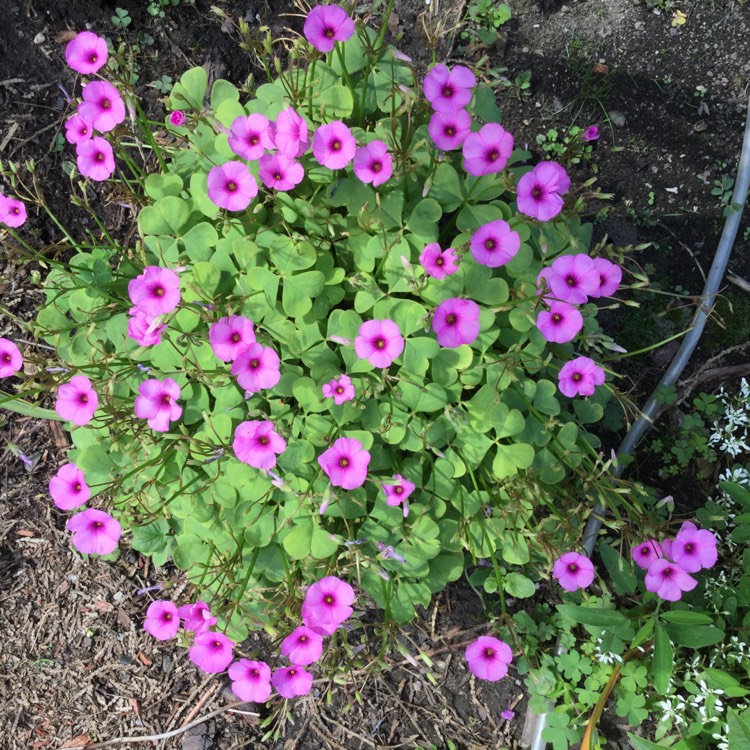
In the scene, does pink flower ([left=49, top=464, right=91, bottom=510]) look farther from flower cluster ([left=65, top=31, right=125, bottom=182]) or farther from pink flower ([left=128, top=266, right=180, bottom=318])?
flower cluster ([left=65, top=31, right=125, bottom=182])

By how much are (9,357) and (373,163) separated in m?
→ 1.25

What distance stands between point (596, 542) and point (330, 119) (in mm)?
1998

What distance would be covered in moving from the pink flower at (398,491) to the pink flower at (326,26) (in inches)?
47.4

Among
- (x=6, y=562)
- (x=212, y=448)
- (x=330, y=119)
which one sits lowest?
(x=6, y=562)

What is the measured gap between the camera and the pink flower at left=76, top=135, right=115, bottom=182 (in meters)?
2.05

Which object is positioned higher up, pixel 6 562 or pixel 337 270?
pixel 337 270

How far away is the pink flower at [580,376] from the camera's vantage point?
191cm

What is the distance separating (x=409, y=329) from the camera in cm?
200

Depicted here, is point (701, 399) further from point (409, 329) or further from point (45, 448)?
point (45, 448)

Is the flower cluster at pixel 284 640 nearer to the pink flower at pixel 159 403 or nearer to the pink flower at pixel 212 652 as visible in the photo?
the pink flower at pixel 212 652

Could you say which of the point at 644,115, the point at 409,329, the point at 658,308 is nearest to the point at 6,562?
the point at 409,329

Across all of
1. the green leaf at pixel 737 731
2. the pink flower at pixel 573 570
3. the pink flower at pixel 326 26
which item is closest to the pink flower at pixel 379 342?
the pink flower at pixel 326 26

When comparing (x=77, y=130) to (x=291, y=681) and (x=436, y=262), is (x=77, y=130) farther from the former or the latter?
(x=291, y=681)

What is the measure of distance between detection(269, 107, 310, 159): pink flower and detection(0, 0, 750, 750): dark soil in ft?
4.53
